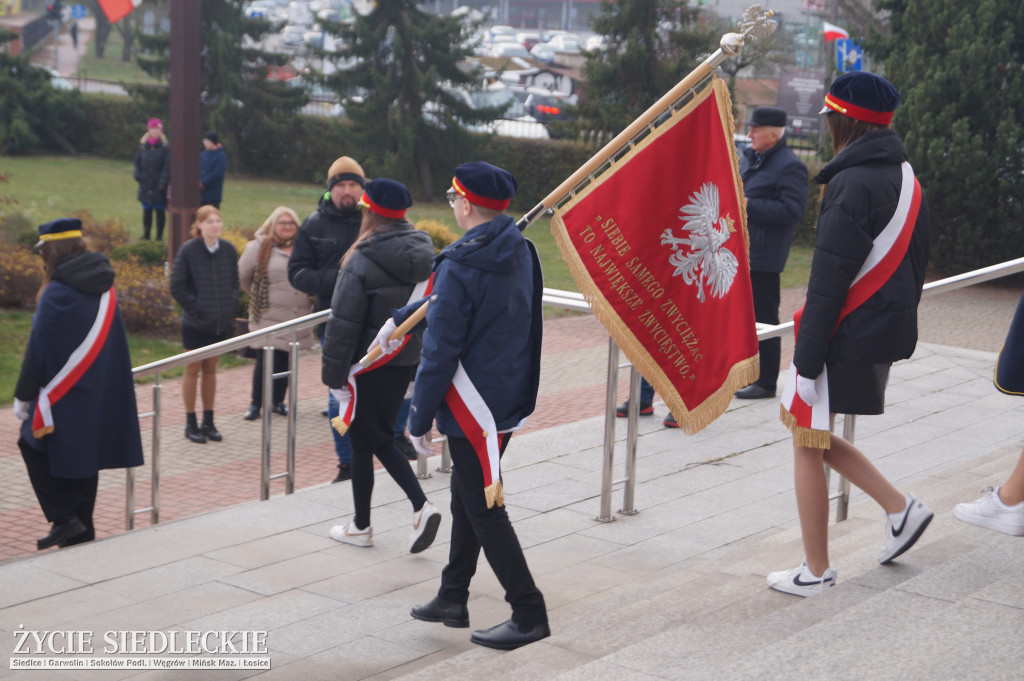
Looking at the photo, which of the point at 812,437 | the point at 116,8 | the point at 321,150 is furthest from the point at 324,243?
the point at 321,150

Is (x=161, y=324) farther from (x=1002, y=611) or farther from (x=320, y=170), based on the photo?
(x=320, y=170)

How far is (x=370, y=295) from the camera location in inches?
216

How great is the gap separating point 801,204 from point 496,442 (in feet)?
14.6

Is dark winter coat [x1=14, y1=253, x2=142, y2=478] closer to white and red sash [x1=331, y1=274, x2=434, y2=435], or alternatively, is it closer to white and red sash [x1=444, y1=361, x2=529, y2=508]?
white and red sash [x1=331, y1=274, x2=434, y2=435]

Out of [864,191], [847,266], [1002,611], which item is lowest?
[1002,611]

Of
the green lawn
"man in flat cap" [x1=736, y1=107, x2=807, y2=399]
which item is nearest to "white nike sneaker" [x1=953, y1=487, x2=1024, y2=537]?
"man in flat cap" [x1=736, y1=107, x2=807, y2=399]

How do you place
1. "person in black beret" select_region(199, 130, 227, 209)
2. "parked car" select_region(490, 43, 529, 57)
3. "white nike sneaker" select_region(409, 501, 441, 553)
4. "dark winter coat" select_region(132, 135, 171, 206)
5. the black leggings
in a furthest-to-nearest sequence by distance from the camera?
"parked car" select_region(490, 43, 529, 57) < the black leggings < "person in black beret" select_region(199, 130, 227, 209) < "dark winter coat" select_region(132, 135, 171, 206) < "white nike sneaker" select_region(409, 501, 441, 553)

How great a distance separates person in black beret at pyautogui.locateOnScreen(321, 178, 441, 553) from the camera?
5.32m

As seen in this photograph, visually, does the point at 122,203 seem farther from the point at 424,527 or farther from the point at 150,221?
the point at 424,527

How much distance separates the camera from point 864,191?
378cm

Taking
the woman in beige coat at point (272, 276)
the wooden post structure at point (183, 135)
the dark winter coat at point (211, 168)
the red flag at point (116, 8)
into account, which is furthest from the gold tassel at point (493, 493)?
the dark winter coat at point (211, 168)

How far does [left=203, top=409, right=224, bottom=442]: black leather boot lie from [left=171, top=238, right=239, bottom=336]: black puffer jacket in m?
1.15

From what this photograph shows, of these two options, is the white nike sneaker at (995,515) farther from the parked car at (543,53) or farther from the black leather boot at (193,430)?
the parked car at (543,53)

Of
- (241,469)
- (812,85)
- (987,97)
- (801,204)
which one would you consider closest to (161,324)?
(241,469)
